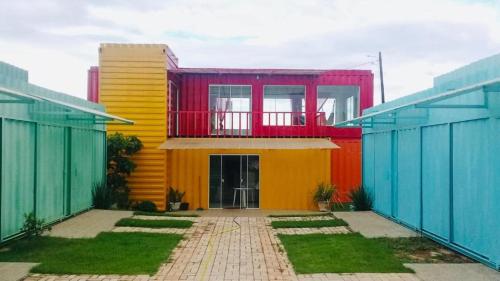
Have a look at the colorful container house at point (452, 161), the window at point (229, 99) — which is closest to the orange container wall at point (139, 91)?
the window at point (229, 99)

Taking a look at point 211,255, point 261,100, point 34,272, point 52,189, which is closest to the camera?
point 34,272

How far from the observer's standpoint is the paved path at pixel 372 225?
12405mm

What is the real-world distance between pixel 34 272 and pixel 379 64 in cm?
3009

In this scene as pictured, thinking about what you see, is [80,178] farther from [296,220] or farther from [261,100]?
[261,100]

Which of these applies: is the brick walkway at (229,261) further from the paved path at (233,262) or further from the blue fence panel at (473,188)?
the blue fence panel at (473,188)

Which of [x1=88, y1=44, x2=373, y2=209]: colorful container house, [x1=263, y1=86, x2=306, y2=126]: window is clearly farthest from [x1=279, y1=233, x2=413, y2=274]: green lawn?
[x1=263, y1=86, x2=306, y2=126]: window

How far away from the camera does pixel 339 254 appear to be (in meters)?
9.99

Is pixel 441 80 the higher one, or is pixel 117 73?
pixel 117 73

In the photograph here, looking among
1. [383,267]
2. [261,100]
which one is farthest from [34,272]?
[261,100]

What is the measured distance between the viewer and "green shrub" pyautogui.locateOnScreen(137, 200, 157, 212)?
1875cm

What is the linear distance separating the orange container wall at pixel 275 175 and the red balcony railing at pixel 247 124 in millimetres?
1033

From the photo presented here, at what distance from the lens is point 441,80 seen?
38.7 ft

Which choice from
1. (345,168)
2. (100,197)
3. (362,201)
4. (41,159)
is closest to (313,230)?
(362,201)

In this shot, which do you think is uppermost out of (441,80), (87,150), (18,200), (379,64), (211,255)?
(379,64)
